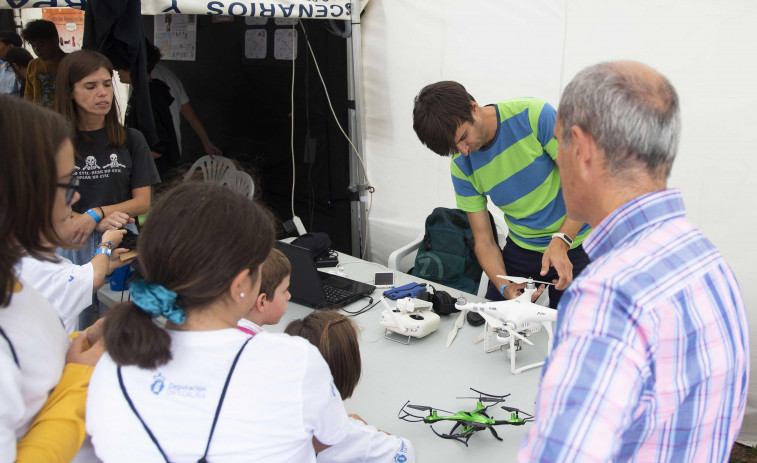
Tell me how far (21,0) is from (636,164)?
2520 millimetres

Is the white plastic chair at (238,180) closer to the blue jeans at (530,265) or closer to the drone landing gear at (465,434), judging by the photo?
the blue jeans at (530,265)

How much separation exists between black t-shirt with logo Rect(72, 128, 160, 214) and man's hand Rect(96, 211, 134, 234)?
17cm

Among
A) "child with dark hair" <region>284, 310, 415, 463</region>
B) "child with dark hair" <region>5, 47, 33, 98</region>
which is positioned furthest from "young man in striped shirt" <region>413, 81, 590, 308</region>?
"child with dark hair" <region>5, 47, 33, 98</region>

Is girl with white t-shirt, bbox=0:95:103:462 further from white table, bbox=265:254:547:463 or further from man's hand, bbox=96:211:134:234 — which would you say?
man's hand, bbox=96:211:134:234

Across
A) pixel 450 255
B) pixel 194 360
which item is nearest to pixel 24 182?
pixel 194 360

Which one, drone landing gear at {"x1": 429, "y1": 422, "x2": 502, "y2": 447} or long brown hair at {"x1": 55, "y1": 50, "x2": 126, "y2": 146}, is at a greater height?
long brown hair at {"x1": 55, "y1": 50, "x2": 126, "y2": 146}

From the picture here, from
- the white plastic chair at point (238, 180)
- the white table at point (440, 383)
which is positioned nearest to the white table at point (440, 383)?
the white table at point (440, 383)

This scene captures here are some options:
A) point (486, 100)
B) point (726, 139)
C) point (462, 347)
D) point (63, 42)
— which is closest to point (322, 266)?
point (462, 347)

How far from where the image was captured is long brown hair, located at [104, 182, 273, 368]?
3.34 feet

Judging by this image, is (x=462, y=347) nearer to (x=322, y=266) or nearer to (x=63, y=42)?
(x=322, y=266)

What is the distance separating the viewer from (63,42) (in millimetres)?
5551

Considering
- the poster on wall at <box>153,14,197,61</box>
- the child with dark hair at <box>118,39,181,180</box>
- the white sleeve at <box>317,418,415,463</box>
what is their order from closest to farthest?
the white sleeve at <box>317,418,415,463</box>, the child with dark hair at <box>118,39,181,180</box>, the poster on wall at <box>153,14,197,61</box>

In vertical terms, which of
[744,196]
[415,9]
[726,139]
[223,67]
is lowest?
[744,196]

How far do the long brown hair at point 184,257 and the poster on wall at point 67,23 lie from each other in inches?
208
